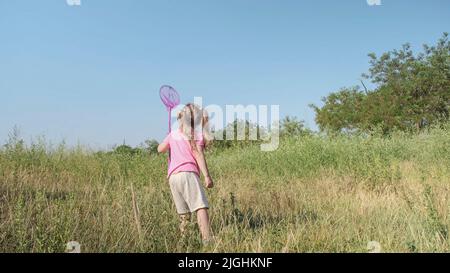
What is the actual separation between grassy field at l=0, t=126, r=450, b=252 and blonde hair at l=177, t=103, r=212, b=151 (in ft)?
Result: 1.85

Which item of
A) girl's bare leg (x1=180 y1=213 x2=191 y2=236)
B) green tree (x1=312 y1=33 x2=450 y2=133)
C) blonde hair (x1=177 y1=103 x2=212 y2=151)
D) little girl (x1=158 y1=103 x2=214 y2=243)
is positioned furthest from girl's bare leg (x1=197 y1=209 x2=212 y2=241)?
green tree (x1=312 y1=33 x2=450 y2=133)

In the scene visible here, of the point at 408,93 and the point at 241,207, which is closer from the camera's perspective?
the point at 241,207

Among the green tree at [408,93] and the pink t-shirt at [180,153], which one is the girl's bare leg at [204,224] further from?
the green tree at [408,93]

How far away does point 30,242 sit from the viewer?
3029 millimetres

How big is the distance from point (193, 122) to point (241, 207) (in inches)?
69.1

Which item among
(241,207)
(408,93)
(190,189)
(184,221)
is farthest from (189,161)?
(408,93)

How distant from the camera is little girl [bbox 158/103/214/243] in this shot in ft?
10.8

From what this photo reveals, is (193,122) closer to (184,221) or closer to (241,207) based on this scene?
(184,221)

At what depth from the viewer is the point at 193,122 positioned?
3.32m

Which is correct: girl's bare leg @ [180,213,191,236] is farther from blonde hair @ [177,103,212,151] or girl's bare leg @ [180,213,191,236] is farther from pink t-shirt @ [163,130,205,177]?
blonde hair @ [177,103,212,151]
